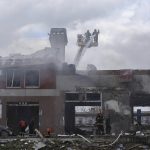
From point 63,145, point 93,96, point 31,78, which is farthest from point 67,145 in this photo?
point 31,78

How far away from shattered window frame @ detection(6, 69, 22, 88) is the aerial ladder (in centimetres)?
1490

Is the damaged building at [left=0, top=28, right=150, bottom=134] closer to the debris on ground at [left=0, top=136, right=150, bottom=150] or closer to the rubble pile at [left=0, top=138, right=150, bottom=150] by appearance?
the debris on ground at [left=0, top=136, right=150, bottom=150]

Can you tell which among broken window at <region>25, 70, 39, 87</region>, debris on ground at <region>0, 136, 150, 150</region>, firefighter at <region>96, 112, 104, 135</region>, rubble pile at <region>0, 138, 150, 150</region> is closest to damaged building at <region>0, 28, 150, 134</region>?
broken window at <region>25, 70, 39, 87</region>

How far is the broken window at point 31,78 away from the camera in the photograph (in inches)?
1638

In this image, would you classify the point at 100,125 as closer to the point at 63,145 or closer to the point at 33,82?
the point at 63,145

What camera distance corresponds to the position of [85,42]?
189ft

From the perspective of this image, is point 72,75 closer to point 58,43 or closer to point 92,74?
point 92,74

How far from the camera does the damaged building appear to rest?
133 feet

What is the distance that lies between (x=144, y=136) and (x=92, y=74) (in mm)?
14798

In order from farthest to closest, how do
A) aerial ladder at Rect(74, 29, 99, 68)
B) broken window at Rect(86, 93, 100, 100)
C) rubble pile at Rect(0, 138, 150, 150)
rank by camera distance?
aerial ladder at Rect(74, 29, 99, 68)
broken window at Rect(86, 93, 100, 100)
rubble pile at Rect(0, 138, 150, 150)

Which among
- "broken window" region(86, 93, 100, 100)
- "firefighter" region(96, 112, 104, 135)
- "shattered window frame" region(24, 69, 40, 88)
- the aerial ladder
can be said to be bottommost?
"firefighter" region(96, 112, 104, 135)

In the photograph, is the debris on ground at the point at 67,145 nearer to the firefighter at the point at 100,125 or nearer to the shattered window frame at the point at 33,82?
the firefighter at the point at 100,125

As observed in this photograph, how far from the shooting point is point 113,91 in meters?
40.8

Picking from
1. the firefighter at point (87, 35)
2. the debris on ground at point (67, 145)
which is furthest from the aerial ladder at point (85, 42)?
the debris on ground at point (67, 145)
